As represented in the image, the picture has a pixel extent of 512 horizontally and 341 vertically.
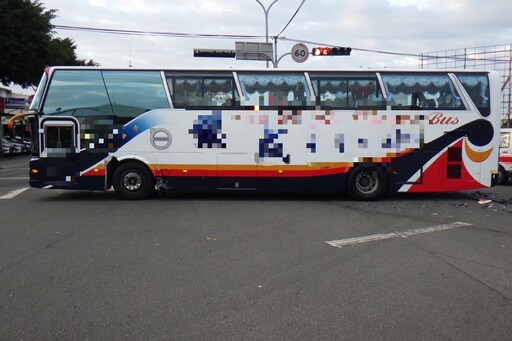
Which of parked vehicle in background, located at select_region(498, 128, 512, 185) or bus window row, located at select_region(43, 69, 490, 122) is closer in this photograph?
bus window row, located at select_region(43, 69, 490, 122)

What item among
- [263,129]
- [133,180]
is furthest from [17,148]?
[263,129]

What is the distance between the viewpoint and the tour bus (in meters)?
11.4

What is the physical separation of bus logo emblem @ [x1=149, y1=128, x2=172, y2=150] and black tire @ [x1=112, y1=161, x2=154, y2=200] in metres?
0.64

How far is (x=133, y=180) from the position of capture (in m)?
11.8

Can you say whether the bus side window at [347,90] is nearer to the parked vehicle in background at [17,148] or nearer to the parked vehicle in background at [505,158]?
the parked vehicle in background at [505,158]

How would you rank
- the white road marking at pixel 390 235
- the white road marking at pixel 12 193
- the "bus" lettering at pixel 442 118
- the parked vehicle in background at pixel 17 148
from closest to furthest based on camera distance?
the white road marking at pixel 390 235 → the "bus" lettering at pixel 442 118 → the white road marking at pixel 12 193 → the parked vehicle in background at pixel 17 148

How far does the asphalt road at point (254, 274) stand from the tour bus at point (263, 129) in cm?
147

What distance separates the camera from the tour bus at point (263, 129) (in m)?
11.4

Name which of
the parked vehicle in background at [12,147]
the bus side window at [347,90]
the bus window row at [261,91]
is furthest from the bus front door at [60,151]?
the parked vehicle in background at [12,147]

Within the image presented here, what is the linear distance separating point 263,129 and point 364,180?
9.22ft

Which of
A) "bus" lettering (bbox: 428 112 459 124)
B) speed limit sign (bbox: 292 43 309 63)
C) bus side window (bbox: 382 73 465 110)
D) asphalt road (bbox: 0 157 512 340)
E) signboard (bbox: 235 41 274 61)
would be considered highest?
signboard (bbox: 235 41 274 61)

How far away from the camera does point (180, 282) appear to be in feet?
17.5

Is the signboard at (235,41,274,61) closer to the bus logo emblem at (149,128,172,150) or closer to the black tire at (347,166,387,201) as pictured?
the bus logo emblem at (149,128,172,150)

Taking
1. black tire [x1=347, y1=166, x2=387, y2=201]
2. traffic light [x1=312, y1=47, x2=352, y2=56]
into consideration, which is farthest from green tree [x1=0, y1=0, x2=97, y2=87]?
black tire [x1=347, y1=166, x2=387, y2=201]
